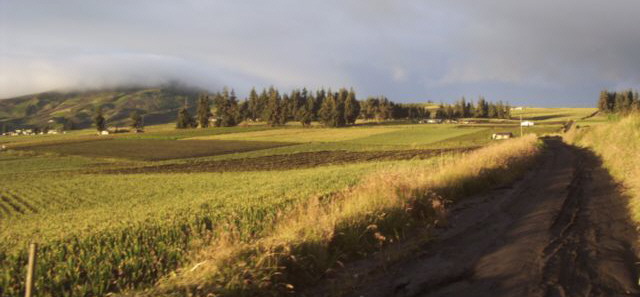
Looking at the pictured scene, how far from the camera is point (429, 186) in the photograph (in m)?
11.6

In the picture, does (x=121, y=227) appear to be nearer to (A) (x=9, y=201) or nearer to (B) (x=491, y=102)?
(A) (x=9, y=201)

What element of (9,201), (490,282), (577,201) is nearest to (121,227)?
(490,282)

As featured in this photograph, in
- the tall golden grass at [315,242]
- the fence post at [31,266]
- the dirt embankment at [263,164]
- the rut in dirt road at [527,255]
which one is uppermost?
the fence post at [31,266]

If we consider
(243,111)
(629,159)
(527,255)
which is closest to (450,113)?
(243,111)

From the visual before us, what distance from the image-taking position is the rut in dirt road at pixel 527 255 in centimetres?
557

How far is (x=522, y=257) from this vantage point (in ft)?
21.8

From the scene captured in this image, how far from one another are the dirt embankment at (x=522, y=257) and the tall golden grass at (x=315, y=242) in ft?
1.83

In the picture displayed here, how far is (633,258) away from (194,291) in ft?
24.0

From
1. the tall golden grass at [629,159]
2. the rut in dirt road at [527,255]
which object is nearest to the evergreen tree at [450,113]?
the tall golden grass at [629,159]

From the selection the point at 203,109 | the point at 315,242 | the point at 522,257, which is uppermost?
the point at 203,109

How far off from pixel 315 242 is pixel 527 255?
3.81 meters

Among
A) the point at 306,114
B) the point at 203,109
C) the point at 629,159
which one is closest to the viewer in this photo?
the point at 629,159

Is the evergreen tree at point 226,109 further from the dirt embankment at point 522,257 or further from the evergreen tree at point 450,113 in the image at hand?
the dirt embankment at point 522,257

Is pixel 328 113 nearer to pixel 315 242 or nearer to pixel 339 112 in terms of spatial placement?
pixel 339 112
